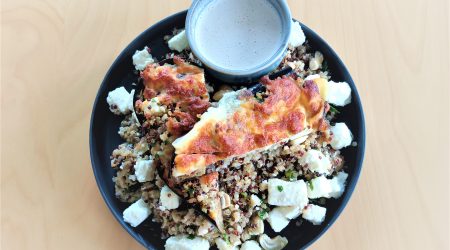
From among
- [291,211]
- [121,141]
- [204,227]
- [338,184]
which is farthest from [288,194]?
[121,141]

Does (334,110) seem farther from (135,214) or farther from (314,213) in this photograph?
(135,214)

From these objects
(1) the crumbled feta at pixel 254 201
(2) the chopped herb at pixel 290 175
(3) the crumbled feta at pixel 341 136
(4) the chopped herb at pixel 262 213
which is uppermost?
(3) the crumbled feta at pixel 341 136

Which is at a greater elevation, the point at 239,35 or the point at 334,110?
the point at 239,35

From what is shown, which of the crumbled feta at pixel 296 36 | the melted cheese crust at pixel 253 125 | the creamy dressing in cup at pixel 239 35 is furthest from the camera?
the crumbled feta at pixel 296 36

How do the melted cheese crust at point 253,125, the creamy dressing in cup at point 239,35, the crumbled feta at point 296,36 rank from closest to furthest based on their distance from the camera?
1. the melted cheese crust at point 253,125
2. the creamy dressing in cup at point 239,35
3. the crumbled feta at point 296,36

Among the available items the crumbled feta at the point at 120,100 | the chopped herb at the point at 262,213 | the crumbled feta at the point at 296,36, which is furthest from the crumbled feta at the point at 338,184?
the crumbled feta at the point at 120,100

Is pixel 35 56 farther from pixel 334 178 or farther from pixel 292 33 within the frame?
pixel 334 178

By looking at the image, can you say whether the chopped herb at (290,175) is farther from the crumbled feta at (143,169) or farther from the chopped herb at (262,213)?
the crumbled feta at (143,169)
